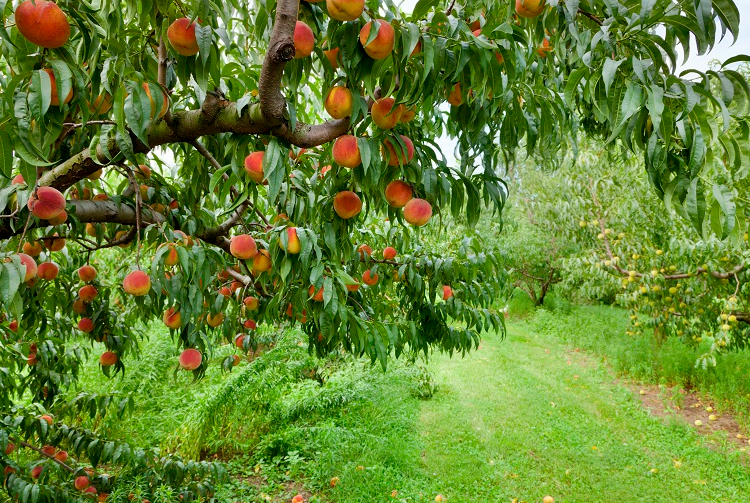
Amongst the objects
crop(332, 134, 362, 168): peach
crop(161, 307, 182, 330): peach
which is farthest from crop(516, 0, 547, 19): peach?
crop(161, 307, 182, 330): peach

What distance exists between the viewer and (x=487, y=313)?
2855 millimetres

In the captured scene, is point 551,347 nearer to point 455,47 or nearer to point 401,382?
point 401,382

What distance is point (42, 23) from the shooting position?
84cm

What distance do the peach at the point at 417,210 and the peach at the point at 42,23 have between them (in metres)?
0.84

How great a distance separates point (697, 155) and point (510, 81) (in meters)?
0.38

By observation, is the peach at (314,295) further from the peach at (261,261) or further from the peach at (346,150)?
the peach at (346,150)

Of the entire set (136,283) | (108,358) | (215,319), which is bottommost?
(108,358)

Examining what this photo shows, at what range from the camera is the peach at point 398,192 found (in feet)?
4.32

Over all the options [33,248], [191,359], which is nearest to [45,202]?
[33,248]

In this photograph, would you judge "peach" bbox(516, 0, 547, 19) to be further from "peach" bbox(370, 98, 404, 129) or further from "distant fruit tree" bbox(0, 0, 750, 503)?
"peach" bbox(370, 98, 404, 129)

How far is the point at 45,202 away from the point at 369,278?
4.72 feet

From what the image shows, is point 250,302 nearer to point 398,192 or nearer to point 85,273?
point 85,273

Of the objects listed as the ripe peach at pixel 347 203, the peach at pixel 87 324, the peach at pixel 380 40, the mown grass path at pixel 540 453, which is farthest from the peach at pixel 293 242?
the mown grass path at pixel 540 453

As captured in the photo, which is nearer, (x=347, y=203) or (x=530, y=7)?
(x=530, y=7)
